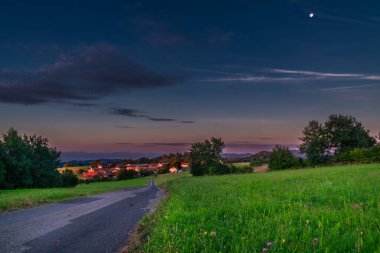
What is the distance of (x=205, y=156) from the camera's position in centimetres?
10112

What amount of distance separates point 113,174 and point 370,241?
435 feet

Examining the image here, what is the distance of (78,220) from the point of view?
1153cm

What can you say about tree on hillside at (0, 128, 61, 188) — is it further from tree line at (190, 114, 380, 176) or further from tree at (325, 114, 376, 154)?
tree at (325, 114, 376, 154)

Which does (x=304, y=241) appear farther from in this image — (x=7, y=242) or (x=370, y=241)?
(x=7, y=242)

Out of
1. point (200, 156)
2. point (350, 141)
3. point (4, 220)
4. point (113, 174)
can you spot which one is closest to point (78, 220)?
point (4, 220)

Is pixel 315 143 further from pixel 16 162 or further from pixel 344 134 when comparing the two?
pixel 16 162

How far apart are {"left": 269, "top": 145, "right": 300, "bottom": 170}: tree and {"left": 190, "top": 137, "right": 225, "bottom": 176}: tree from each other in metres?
20.6

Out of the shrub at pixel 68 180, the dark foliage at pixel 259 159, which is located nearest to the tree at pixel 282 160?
the dark foliage at pixel 259 159

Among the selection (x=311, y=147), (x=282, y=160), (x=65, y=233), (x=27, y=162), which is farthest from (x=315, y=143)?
(x=65, y=233)

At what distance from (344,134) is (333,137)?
314 cm

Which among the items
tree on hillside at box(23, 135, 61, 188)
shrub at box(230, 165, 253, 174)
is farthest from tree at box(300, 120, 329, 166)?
tree on hillside at box(23, 135, 61, 188)

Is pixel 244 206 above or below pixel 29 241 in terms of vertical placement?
above

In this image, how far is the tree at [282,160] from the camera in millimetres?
81188

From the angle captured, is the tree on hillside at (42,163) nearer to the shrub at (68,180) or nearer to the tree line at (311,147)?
the shrub at (68,180)
